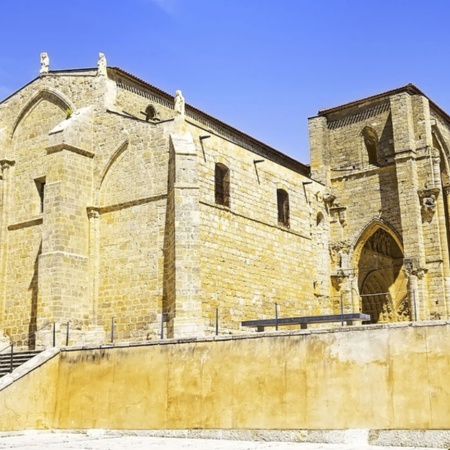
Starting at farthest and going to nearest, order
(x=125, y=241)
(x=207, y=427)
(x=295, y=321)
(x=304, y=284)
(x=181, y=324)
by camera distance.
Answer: (x=304, y=284) < (x=125, y=241) < (x=181, y=324) < (x=295, y=321) < (x=207, y=427)

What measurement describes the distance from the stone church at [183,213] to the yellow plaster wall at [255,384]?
3.52 metres

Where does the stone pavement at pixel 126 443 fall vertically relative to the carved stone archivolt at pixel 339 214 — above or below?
below

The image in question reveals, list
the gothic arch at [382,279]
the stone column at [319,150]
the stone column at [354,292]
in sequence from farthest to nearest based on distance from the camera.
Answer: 1. the gothic arch at [382,279]
2. the stone column at [319,150]
3. the stone column at [354,292]

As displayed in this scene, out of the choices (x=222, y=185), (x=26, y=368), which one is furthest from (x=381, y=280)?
(x=26, y=368)

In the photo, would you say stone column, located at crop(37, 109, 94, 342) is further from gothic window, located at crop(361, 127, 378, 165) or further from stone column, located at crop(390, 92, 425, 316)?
gothic window, located at crop(361, 127, 378, 165)

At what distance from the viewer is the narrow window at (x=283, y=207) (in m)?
23.9

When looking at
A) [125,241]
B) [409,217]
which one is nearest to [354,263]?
[409,217]

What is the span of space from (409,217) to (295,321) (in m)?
11.8

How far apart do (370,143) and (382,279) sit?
236 inches

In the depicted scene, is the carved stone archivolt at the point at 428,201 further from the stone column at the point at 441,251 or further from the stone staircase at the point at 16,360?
the stone staircase at the point at 16,360

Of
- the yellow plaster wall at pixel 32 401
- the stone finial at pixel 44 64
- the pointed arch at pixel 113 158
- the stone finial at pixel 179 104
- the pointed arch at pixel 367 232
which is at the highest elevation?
the stone finial at pixel 44 64

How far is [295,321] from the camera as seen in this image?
1493 centimetres

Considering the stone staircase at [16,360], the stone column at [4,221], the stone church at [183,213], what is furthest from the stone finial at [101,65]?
the stone staircase at [16,360]

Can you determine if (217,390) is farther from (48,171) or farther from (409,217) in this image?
(409,217)
